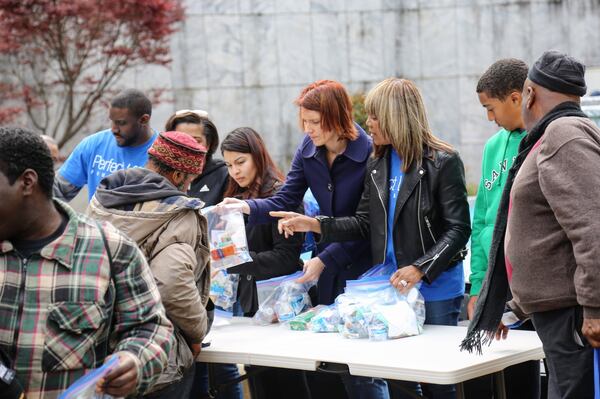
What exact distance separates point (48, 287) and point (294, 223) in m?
2.29

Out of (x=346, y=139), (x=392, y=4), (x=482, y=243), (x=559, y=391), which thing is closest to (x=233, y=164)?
(x=346, y=139)

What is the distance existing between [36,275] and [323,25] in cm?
1135

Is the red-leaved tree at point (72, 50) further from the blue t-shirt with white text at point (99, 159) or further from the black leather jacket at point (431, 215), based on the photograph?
the black leather jacket at point (431, 215)

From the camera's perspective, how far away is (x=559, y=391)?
11.4 ft

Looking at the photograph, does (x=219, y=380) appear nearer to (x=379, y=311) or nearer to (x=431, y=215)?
(x=379, y=311)

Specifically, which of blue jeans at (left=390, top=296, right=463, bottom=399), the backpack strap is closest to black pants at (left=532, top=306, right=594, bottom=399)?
blue jeans at (left=390, top=296, right=463, bottom=399)

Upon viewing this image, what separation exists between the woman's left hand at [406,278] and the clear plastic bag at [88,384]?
2.12 metres

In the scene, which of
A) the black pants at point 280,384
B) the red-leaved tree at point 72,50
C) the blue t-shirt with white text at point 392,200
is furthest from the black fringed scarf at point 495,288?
the red-leaved tree at point 72,50

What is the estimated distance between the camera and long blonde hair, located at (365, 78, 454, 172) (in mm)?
4742

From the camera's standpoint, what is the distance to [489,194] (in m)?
4.80

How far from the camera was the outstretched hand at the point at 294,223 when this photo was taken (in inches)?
195

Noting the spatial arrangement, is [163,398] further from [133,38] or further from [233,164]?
[133,38]

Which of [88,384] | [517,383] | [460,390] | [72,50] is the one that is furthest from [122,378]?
[72,50]

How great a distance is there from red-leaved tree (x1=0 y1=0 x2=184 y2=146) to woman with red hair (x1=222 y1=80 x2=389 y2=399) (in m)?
7.64
